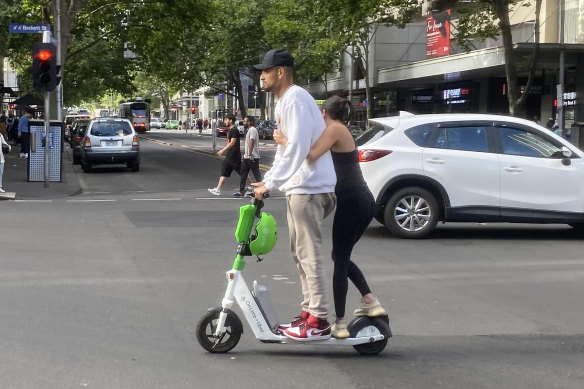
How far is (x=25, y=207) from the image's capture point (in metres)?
17.4

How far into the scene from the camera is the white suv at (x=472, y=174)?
1296 cm

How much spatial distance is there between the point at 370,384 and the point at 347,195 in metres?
1.24

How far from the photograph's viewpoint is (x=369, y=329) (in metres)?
6.33

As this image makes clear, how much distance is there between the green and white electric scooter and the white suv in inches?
264

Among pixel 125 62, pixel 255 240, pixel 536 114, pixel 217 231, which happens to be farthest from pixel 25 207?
pixel 125 62

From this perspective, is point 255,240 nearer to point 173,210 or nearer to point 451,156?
point 451,156

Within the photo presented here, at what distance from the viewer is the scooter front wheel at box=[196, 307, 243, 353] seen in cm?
632

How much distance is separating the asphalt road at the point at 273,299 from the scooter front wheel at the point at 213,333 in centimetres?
7

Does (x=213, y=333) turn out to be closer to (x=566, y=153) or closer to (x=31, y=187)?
(x=566, y=153)

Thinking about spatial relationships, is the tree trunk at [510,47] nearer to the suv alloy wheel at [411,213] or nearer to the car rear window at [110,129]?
the car rear window at [110,129]

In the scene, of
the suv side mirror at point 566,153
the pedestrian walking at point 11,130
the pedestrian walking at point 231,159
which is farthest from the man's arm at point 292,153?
the pedestrian walking at point 11,130

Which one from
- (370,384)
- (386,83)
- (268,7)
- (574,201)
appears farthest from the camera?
(268,7)

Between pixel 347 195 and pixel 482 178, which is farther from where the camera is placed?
pixel 482 178

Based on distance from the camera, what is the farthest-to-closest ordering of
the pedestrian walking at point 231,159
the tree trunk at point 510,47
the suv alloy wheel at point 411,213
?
the tree trunk at point 510,47
the pedestrian walking at point 231,159
the suv alloy wheel at point 411,213
